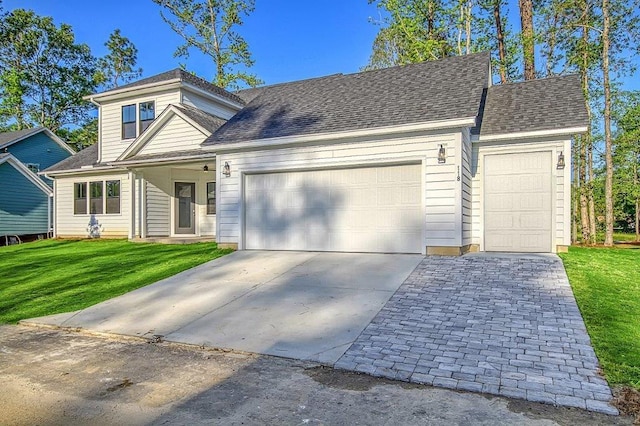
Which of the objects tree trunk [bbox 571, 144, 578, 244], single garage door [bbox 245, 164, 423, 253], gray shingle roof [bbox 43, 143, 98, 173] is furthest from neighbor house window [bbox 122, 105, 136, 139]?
tree trunk [bbox 571, 144, 578, 244]

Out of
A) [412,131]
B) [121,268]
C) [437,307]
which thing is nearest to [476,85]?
Result: [412,131]

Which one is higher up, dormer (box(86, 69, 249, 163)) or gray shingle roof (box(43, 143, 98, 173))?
dormer (box(86, 69, 249, 163))

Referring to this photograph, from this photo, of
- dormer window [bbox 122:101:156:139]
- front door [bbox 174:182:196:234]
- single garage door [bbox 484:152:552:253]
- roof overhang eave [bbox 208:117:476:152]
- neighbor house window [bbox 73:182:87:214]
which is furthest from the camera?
neighbor house window [bbox 73:182:87:214]

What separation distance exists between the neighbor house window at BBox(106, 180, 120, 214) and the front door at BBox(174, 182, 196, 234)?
246cm

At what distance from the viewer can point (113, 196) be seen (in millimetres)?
15898

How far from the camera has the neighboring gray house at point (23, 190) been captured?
18.7m

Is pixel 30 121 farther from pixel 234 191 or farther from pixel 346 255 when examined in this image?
pixel 346 255

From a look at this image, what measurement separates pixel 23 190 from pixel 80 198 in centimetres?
515

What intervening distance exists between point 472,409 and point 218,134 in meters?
9.79

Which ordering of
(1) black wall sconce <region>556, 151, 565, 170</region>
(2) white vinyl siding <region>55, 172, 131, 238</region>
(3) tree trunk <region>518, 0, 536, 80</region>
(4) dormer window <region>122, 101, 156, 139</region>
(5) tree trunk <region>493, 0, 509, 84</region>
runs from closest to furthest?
(1) black wall sconce <region>556, 151, 565, 170</region> < (3) tree trunk <region>518, 0, 536, 80</region> < (4) dormer window <region>122, 101, 156, 139</region> < (2) white vinyl siding <region>55, 172, 131, 238</region> < (5) tree trunk <region>493, 0, 509, 84</region>

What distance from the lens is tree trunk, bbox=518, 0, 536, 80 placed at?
14977mm

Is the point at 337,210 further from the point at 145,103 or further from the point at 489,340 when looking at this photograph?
Result: the point at 145,103

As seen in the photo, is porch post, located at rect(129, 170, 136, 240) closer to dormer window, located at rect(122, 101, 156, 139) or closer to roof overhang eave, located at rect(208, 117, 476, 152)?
dormer window, located at rect(122, 101, 156, 139)

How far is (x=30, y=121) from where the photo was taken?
98.6 feet
